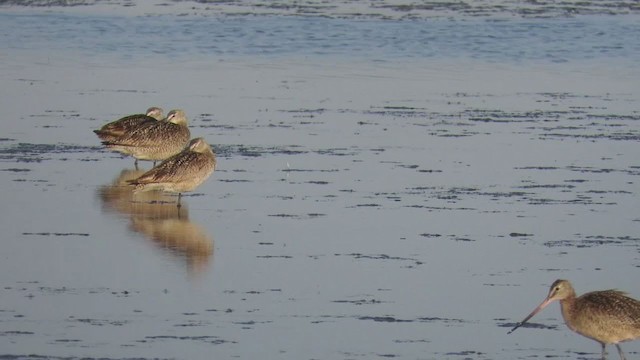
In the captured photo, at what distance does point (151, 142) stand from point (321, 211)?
3035 millimetres

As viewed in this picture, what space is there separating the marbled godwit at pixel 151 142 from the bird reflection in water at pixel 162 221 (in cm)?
30

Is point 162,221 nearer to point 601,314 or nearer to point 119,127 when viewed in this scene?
point 119,127

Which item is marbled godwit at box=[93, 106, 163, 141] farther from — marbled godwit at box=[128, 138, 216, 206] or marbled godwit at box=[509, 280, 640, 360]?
marbled godwit at box=[509, 280, 640, 360]

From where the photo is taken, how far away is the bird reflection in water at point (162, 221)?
12.7 meters

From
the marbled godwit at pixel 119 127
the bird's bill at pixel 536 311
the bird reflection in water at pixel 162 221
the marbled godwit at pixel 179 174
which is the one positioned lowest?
the bird's bill at pixel 536 311

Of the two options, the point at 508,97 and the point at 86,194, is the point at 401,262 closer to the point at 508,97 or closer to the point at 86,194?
the point at 86,194

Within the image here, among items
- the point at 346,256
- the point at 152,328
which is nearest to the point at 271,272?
the point at 346,256

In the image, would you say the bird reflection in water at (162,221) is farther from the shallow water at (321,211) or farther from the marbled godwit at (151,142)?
the marbled godwit at (151,142)

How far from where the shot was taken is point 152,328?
1037 centimetres

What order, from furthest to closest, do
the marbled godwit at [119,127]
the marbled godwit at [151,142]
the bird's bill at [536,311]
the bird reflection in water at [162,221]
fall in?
the marbled godwit at [119,127], the marbled godwit at [151,142], the bird reflection in water at [162,221], the bird's bill at [536,311]

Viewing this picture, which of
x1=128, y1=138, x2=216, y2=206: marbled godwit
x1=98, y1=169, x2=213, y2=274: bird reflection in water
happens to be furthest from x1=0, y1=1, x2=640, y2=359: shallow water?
x1=128, y1=138, x2=216, y2=206: marbled godwit

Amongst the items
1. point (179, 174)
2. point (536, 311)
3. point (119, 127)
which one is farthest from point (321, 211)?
point (536, 311)

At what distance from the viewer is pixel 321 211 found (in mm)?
14195

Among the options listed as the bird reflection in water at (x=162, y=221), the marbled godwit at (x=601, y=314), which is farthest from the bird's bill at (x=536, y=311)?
the bird reflection in water at (x=162, y=221)
